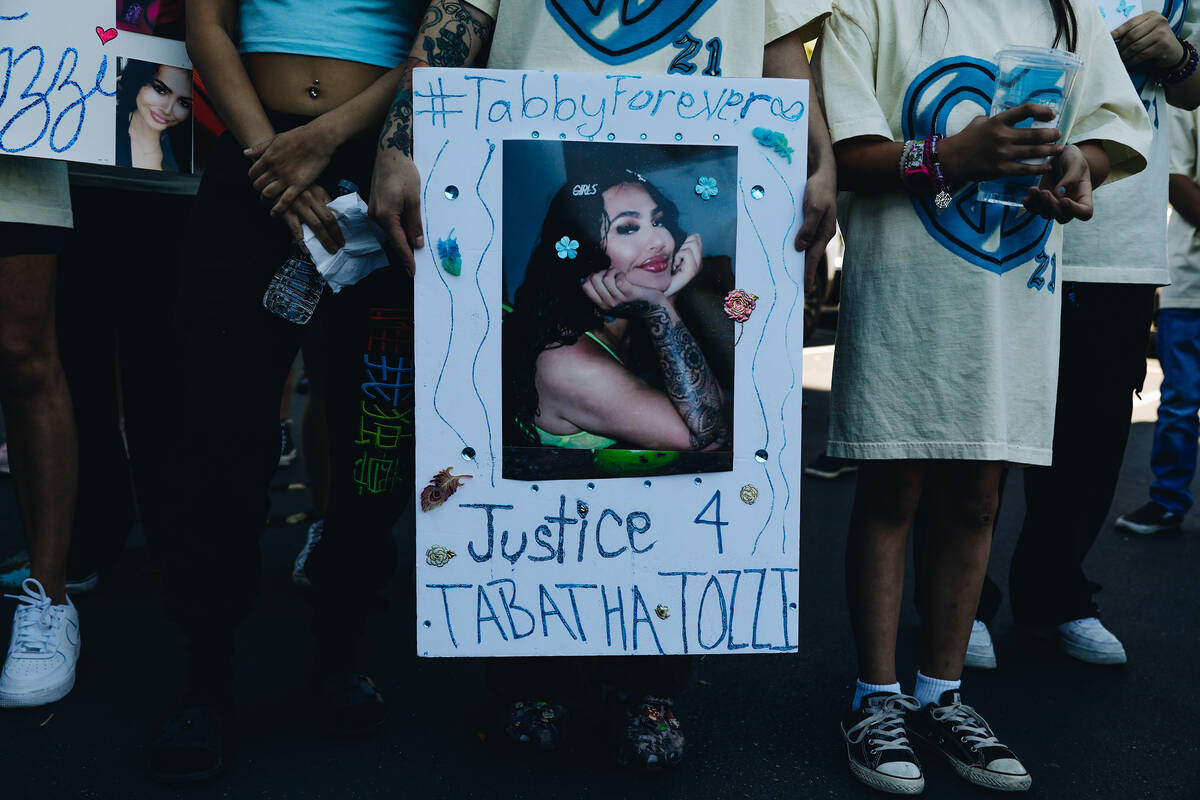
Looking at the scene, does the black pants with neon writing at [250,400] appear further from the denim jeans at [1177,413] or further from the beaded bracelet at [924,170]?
the denim jeans at [1177,413]

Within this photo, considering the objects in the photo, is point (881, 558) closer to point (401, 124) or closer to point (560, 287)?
point (560, 287)

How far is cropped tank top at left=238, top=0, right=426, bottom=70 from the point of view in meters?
1.87

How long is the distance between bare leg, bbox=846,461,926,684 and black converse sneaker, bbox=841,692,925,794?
0.17ft

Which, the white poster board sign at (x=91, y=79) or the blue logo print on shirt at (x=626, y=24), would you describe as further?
the white poster board sign at (x=91, y=79)

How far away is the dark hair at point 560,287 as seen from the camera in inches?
69.4

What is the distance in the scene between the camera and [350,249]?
6.12 ft

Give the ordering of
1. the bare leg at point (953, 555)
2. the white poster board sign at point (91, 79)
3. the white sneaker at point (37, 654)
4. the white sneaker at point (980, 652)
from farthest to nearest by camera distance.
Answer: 1. the white sneaker at point (980, 652)
2. the white sneaker at point (37, 654)
3. the bare leg at point (953, 555)
4. the white poster board sign at point (91, 79)

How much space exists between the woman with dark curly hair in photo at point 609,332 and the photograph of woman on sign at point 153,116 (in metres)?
0.84

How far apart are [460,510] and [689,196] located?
0.67 m

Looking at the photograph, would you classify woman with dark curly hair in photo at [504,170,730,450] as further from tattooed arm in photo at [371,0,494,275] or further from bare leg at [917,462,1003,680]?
bare leg at [917,462,1003,680]

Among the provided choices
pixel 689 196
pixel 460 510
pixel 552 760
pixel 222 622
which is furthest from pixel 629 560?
pixel 222 622

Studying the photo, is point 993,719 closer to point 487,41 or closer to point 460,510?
point 460,510

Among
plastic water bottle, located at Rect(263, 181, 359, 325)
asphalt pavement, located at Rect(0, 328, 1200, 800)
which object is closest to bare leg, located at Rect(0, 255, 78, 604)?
asphalt pavement, located at Rect(0, 328, 1200, 800)

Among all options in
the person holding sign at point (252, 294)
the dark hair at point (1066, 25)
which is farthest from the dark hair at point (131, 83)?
the dark hair at point (1066, 25)
